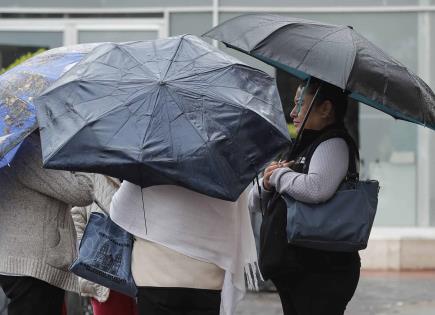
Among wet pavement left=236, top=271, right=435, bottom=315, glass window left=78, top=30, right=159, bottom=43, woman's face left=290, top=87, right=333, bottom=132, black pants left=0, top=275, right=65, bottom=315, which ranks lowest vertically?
wet pavement left=236, top=271, right=435, bottom=315

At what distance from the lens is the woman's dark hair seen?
442 cm

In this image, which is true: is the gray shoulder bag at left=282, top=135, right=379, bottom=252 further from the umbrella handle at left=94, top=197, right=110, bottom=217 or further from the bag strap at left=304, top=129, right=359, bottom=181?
the umbrella handle at left=94, top=197, right=110, bottom=217

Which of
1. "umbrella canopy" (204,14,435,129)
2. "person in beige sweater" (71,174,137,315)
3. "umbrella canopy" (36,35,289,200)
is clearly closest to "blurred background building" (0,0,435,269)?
"person in beige sweater" (71,174,137,315)

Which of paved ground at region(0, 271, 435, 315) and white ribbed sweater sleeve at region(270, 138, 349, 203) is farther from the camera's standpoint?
paved ground at region(0, 271, 435, 315)

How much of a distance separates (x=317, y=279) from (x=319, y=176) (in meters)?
0.49

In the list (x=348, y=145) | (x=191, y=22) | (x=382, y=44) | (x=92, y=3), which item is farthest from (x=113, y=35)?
(x=348, y=145)

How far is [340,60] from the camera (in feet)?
13.4

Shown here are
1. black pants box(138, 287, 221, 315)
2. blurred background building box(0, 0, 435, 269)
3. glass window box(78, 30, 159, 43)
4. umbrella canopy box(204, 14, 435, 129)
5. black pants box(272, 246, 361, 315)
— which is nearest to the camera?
black pants box(138, 287, 221, 315)

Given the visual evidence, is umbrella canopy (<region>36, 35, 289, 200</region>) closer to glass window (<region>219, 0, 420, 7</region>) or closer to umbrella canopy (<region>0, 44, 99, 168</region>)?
umbrella canopy (<region>0, 44, 99, 168</region>)

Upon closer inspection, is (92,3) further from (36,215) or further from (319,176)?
(319,176)

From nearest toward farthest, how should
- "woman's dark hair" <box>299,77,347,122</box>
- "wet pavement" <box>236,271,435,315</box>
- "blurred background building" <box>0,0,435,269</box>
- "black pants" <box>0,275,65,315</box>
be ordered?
"woman's dark hair" <box>299,77,347,122</box> < "black pants" <box>0,275,65,315</box> < "wet pavement" <box>236,271,435,315</box> < "blurred background building" <box>0,0,435,269</box>

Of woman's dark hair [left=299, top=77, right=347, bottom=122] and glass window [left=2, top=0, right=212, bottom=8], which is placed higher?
woman's dark hair [left=299, top=77, right=347, bottom=122]

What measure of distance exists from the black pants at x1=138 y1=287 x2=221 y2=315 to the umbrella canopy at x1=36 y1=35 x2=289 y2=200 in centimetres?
54

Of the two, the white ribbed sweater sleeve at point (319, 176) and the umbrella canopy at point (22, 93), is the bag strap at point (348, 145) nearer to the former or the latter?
the white ribbed sweater sleeve at point (319, 176)
